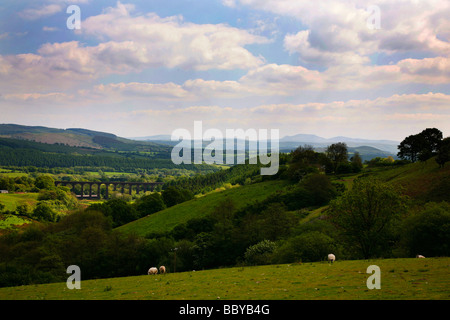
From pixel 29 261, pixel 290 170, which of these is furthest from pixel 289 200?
pixel 29 261

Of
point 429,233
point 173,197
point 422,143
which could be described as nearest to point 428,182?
point 429,233

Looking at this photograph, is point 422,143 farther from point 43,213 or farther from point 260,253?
point 43,213

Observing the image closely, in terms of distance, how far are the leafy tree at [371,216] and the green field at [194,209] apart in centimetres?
5098

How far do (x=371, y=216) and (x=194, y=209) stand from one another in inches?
2624

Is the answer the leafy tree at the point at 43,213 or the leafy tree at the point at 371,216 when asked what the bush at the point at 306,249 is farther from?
the leafy tree at the point at 43,213

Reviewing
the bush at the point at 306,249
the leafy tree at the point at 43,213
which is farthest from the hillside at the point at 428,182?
the leafy tree at the point at 43,213

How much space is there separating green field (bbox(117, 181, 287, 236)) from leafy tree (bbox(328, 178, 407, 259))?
167 ft

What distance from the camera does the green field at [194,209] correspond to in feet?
294

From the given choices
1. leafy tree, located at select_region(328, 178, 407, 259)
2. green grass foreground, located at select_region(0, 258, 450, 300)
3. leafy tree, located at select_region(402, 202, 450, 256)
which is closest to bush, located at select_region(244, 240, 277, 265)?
leafy tree, located at select_region(328, 178, 407, 259)

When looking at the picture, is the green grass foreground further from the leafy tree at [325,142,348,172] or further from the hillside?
the leafy tree at [325,142,348,172]

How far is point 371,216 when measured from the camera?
38.8 metres

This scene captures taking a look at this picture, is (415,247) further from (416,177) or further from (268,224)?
(416,177)

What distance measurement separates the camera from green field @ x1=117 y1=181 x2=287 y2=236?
8969cm

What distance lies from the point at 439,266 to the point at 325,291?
33.8 feet
